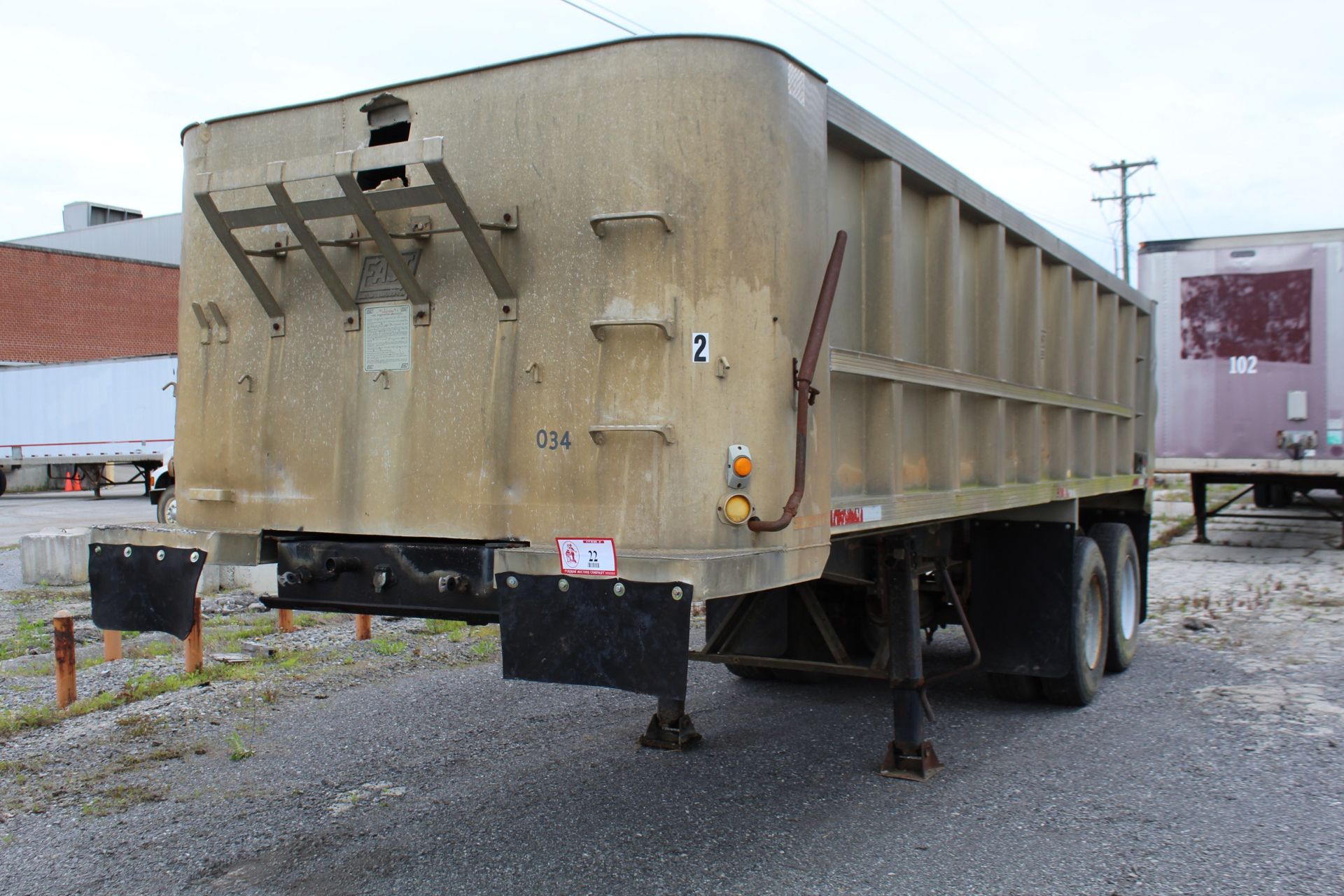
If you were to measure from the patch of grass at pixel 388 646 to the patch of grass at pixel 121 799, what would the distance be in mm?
2918

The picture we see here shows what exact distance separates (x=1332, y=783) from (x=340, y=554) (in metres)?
4.61

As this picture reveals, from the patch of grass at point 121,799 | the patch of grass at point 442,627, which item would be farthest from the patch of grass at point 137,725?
the patch of grass at point 442,627

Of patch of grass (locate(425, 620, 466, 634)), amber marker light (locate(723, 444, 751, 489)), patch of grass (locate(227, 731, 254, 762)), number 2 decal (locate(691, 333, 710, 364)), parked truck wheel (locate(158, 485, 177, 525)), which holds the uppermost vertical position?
number 2 decal (locate(691, 333, 710, 364))

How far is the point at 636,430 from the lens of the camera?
3.80 m

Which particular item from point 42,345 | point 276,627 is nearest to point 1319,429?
point 276,627

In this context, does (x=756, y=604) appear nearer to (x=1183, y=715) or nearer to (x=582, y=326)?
(x=582, y=326)

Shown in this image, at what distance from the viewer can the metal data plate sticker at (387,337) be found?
4375mm

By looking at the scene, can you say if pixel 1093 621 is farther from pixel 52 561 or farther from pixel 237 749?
pixel 52 561

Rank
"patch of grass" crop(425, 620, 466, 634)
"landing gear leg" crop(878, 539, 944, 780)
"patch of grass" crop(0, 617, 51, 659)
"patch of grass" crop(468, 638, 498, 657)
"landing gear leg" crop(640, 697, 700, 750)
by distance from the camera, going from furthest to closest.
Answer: "patch of grass" crop(425, 620, 466, 634), "patch of grass" crop(0, 617, 51, 659), "patch of grass" crop(468, 638, 498, 657), "landing gear leg" crop(640, 697, 700, 750), "landing gear leg" crop(878, 539, 944, 780)

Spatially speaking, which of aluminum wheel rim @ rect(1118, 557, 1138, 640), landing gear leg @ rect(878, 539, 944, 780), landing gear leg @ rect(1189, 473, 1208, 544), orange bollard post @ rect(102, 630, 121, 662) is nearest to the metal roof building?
landing gear leg @ rect(1189, 473, 1208, 544)

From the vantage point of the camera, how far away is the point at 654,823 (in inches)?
187

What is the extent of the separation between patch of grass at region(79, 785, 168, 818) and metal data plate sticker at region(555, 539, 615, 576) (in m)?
2.60

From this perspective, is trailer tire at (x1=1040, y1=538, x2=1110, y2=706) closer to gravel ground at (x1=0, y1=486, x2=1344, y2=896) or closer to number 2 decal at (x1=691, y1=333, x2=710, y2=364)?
gravel ground at (x1=0, y1=486, x2=1344, y2=896)

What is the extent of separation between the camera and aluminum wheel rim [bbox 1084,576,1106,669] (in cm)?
688
